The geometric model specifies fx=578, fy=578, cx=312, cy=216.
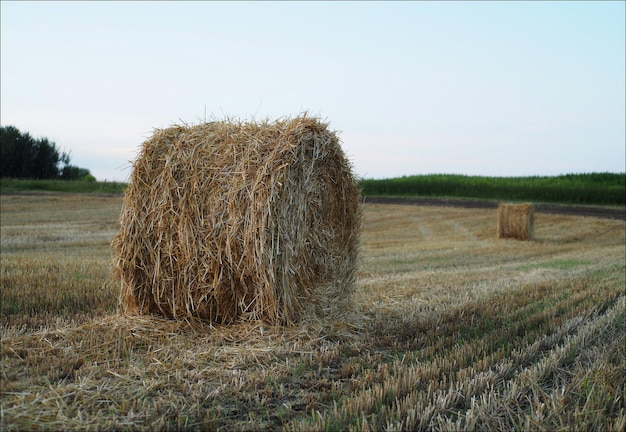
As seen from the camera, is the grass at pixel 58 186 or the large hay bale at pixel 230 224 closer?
the large hay bale at pixel 230 224

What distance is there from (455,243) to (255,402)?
14.1m

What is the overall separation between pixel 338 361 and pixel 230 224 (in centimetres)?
161

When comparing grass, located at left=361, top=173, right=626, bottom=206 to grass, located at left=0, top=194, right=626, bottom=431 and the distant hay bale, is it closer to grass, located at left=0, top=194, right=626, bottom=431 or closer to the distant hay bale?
the distant hay bale

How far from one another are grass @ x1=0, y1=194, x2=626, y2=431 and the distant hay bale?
9455 millimetres

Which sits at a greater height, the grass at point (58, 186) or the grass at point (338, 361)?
the grass at point (58, 186)

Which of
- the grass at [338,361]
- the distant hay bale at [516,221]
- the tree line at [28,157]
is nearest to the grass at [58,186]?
the tree line at [28,157]

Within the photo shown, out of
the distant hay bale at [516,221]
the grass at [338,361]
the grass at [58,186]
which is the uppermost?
the grass at [58,186]

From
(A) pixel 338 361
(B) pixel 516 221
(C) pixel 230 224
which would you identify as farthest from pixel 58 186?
(A) pixel 338 361

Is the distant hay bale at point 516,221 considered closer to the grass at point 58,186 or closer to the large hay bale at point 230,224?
the large hay bale at point 230,224

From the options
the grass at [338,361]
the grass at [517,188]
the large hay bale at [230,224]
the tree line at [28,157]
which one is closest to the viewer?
the grass at [338,361]

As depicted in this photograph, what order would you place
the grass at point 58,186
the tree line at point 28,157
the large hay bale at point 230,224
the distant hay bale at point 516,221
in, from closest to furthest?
1. the large hay bale at point 230,224
2. the distant hay bale at point 516,221
3. the grass at point 58,186
4. the tree line at point 28,157

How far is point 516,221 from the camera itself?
18.3 metres

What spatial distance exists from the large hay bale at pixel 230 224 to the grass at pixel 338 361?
0.27 meters

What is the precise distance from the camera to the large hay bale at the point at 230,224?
17.4ft
